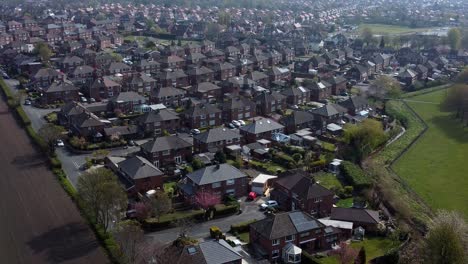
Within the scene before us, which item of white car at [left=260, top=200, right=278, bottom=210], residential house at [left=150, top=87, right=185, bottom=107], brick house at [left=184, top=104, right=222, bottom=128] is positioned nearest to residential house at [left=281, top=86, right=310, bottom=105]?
brick house at [left=184, top=104, right=222, bottom=128]

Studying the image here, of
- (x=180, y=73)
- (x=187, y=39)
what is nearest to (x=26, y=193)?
(x=180, y=73)

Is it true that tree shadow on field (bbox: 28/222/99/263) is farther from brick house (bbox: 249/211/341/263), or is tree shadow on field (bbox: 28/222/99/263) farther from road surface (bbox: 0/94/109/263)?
brick house (bbox: 249/211/341/263)

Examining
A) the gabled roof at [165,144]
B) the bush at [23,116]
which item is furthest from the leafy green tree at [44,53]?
the gabled roof at [165,144]

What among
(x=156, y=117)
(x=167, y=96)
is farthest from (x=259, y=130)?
(x=167, y=96)

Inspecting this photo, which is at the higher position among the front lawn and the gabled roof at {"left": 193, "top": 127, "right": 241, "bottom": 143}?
the gabled roof at {"left": 193, "top": 127, "right": 241, "bottom": 143}

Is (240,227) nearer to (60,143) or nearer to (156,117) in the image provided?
(156,117)

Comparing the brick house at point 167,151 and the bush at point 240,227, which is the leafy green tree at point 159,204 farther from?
the brick house at point 167,151

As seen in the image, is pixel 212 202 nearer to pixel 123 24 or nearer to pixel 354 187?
pixel 354 187
